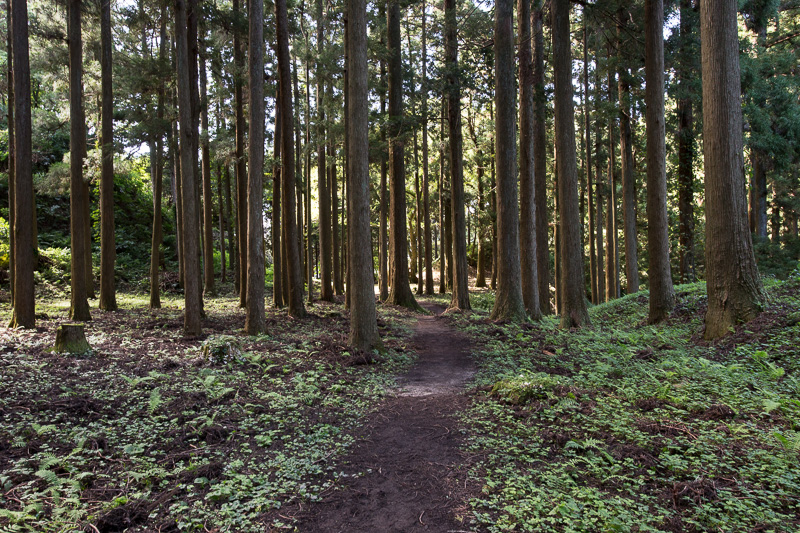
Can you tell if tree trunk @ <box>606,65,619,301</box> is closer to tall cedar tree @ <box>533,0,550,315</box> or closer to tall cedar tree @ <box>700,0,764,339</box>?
tall cedar tree @ <box>533,0,550,315</box>

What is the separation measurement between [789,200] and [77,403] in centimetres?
3250

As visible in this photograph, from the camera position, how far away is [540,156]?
1493 centimetres

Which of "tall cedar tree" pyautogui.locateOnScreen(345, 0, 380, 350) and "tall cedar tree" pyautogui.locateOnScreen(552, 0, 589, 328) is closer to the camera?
"tall cedar tree" pyautogui.locateOnScreen(345, 0, 380, 350)

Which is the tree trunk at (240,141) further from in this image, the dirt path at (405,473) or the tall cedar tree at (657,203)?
the tall cedar tree at (657,203)

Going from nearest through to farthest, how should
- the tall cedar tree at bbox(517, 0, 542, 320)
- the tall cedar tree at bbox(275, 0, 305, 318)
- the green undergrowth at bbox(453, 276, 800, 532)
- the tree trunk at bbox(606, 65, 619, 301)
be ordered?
1. the green undergrowth at bbox(453, 276, 800, 532)
2. the tall cedar tree at bbox(275, 0, 305, 318)
3. the tall cedar tree at bbox(517, 0, 542, 320)
4. the tree trunk at bbox(606, 65, 619, 301)

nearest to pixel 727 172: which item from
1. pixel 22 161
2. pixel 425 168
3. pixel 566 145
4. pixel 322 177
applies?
pixel 566 145

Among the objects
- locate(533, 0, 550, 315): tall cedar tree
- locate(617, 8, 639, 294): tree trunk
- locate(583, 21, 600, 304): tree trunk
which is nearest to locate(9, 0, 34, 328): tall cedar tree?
locate(533, 0, 550, 315): tall cedar tree

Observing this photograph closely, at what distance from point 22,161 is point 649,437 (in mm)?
12646

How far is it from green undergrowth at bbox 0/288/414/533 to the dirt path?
0.91ft

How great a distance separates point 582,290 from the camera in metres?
11.3

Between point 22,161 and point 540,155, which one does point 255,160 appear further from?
point 540,155

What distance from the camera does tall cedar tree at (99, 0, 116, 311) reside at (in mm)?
12820

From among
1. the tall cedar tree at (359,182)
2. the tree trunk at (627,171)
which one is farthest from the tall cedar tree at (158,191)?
the tree trunk at (627,171)

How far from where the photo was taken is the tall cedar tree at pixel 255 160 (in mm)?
9914
